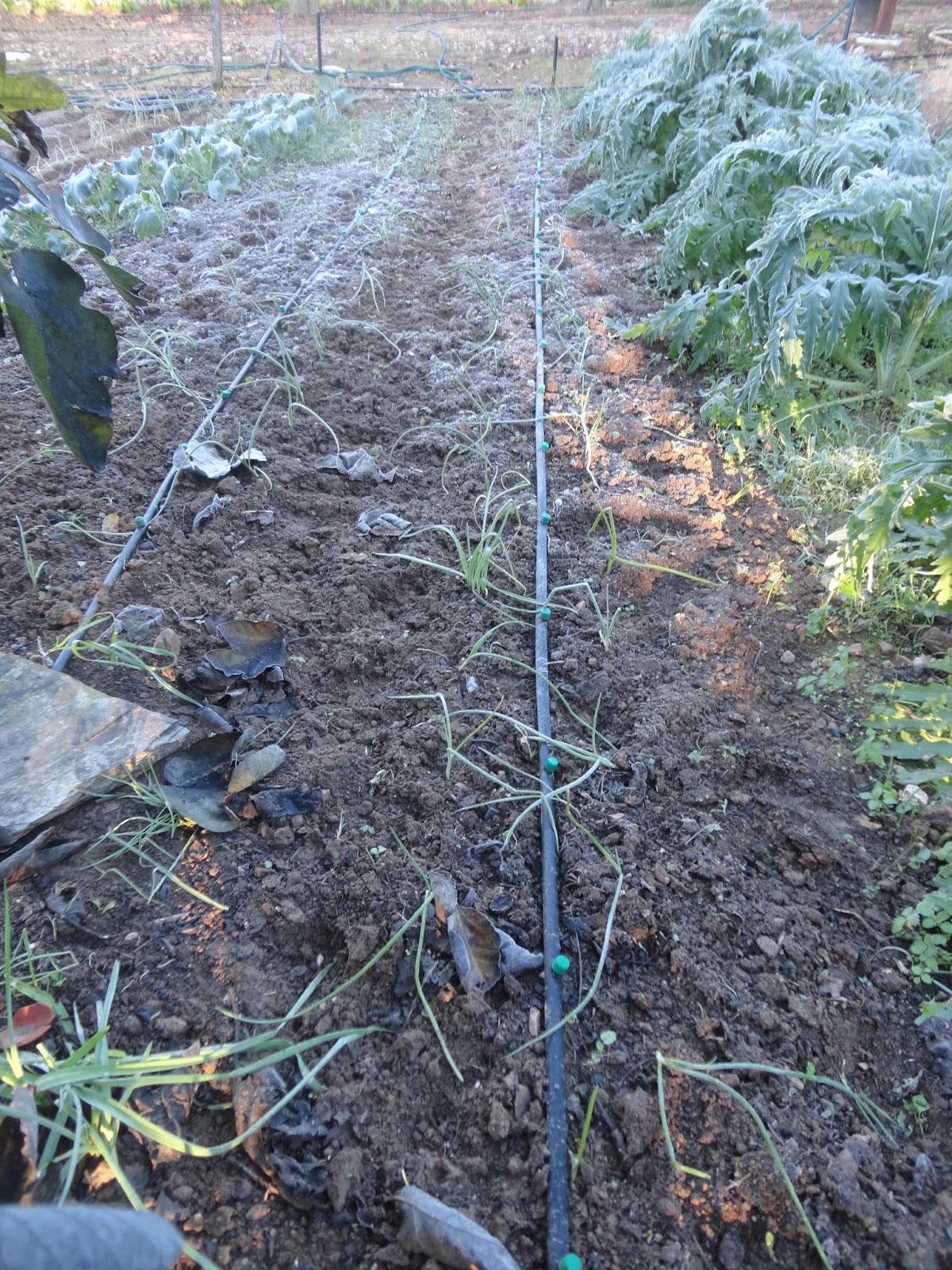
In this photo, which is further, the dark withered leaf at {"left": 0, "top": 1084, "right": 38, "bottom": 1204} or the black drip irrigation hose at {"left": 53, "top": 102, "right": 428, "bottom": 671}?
the black drip irrigation hose at {"left": 53, "top": 102, "right": 428, "bottom": 671}

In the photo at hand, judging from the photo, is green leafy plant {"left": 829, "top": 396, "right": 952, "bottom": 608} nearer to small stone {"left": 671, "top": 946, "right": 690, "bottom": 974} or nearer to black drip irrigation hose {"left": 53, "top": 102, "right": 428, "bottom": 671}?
small stone {"left": 671, "top": 946, "right": 690, "bottom": 974}

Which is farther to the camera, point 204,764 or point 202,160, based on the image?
point 202,160

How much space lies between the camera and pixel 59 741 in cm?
173

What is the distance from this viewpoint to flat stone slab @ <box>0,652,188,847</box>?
1628 mm

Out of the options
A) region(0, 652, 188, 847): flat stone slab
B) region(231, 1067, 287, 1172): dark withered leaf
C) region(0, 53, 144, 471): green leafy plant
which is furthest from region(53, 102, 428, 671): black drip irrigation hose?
region(231, 1067, 287, 1172): dark withered leaf

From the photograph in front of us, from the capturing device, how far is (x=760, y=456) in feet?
9.16

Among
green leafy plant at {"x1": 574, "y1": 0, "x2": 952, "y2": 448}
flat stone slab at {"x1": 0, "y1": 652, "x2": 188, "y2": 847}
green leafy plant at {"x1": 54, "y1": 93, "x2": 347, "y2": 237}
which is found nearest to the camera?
flat stone slab at {"x1": 0, "y1": 652, "x2": 188, "y2": 847}

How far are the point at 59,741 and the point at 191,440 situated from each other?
140 centimetres

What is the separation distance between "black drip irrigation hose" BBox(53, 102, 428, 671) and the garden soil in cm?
5

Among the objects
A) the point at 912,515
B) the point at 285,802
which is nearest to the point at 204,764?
the point at 285,802

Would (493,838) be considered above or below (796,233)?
below

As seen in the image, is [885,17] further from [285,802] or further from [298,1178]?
[298,1178]

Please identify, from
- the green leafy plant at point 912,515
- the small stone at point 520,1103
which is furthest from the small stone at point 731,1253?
the green leafy plant at point 912,515

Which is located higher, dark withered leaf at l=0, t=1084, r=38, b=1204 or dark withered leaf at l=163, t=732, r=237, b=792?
dark withered leaf at l=0, t=1084, r=38, b=1204
